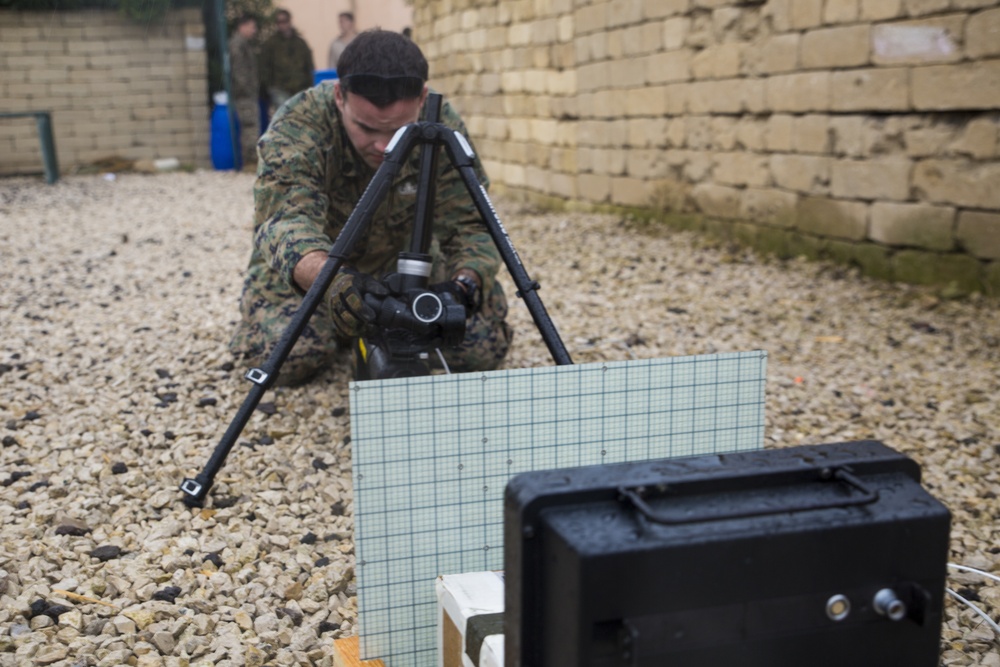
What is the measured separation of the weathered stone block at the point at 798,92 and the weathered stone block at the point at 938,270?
1009 mm

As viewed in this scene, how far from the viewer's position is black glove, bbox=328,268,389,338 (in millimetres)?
2494

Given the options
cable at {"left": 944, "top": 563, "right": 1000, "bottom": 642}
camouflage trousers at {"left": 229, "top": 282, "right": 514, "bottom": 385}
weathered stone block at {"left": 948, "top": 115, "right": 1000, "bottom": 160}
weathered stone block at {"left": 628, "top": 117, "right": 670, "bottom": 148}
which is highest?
weathered stone block at {"left": 628, "top": 117, "right": 670, "bottom": 148}

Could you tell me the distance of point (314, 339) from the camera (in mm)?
3412

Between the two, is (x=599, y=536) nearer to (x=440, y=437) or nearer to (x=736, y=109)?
(x=440, y=437)

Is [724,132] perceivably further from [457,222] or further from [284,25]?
[284,25]

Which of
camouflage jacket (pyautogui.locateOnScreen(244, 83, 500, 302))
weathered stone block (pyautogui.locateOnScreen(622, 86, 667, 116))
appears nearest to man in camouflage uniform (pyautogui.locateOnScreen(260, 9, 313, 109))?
weathered stone block (pyautogui.locateOnScreen(622, 86, 667, 116))

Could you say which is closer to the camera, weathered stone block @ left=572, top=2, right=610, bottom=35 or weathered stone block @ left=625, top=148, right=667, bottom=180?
weathered stone block @ left=625, top=148, right=667, bottom=180

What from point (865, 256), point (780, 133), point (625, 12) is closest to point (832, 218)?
point (865, 256)

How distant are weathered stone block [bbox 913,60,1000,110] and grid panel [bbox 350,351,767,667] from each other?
11.6 feet

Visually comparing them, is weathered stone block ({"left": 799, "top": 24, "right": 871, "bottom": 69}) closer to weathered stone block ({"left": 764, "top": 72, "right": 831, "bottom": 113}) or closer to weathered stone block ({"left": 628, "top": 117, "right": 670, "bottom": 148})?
weathered stone block ({"left": 764, "top": 72, "right": 831, "bottom": 113})

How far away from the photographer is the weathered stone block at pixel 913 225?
16.2ft

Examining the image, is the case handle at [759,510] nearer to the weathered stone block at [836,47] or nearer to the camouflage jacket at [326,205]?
the camouflage jacket at [326,205]

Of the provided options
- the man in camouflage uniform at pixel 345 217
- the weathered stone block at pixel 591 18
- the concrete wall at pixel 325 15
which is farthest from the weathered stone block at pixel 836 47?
the concrete wall at pixel 325 15

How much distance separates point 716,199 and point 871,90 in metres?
1.56
